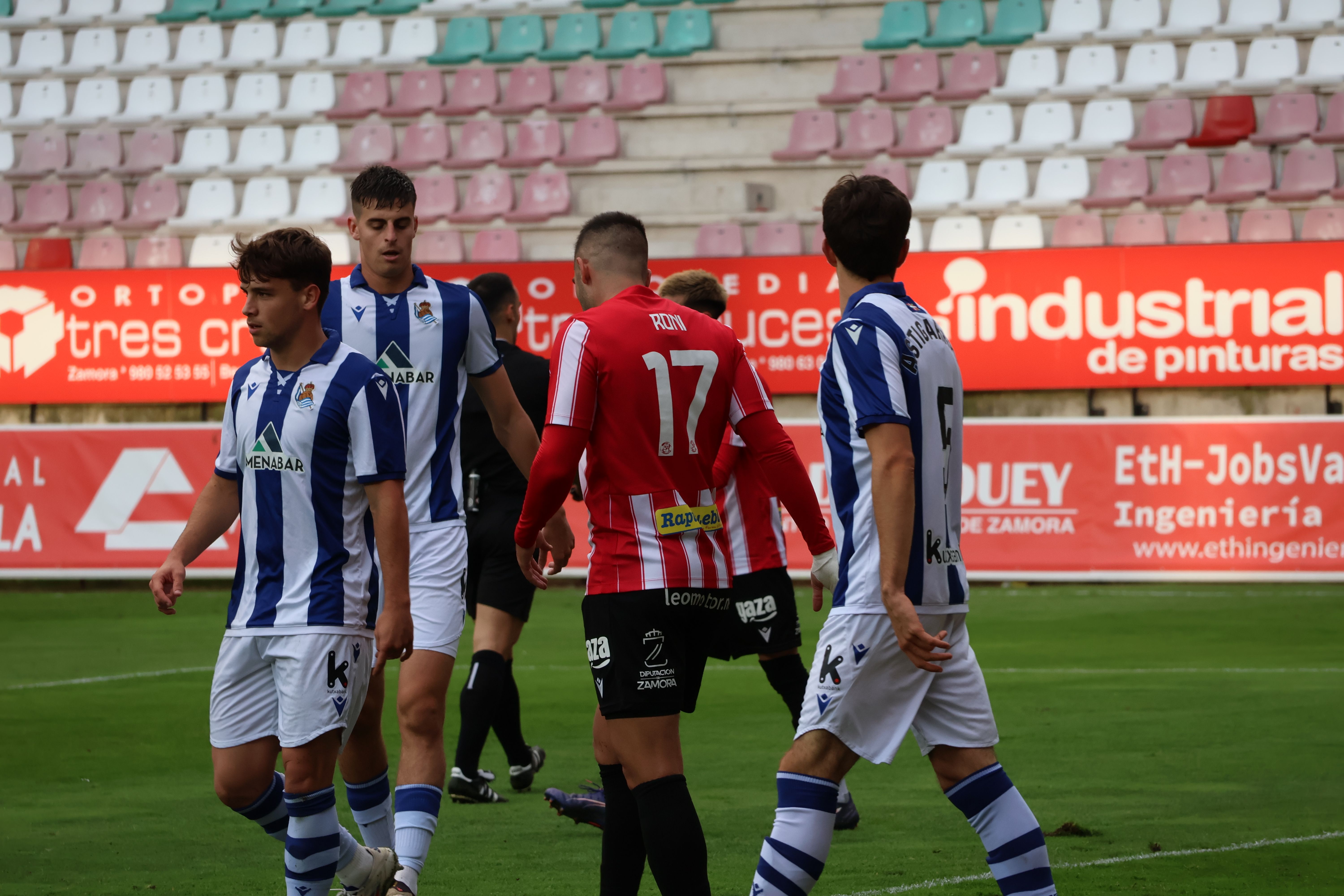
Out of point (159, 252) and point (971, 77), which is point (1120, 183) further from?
point (159, 252)

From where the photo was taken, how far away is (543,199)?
1873cm

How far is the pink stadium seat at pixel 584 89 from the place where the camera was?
19.5 meters

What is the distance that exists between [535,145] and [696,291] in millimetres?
13636

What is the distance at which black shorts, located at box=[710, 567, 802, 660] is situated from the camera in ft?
19.0

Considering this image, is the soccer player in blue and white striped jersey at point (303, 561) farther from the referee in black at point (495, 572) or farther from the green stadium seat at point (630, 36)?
the green stadium seat at point (630, 36)

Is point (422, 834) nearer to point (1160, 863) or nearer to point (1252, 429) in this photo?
point (1160, 863)

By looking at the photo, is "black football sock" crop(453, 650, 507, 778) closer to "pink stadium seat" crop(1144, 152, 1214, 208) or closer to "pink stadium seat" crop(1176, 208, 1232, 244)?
"pink stadium seat" crop(1176, 208, 1232, 244)

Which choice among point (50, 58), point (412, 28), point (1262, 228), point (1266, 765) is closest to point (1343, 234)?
point (1262, 228)

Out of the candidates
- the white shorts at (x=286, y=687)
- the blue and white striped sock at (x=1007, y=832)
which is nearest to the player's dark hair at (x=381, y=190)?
the white shorts at (x=286, y=687)

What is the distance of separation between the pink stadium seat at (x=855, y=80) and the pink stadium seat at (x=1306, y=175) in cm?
472

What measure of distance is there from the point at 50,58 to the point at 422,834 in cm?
2011

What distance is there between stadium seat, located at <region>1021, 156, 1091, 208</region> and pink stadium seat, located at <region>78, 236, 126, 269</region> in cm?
1087

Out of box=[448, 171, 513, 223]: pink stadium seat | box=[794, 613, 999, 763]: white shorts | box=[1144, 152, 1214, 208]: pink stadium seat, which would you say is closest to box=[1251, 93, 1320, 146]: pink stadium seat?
box=[1144, 152, 1214, 208]: pink stadium seat

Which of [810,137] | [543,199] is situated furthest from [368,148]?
[810,137]
